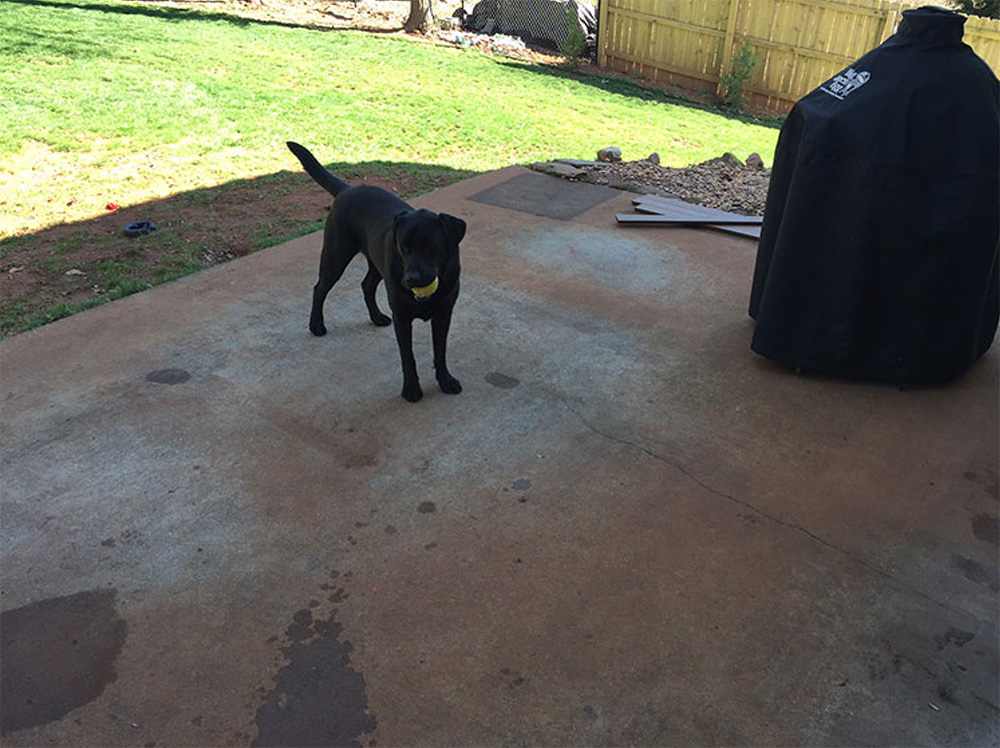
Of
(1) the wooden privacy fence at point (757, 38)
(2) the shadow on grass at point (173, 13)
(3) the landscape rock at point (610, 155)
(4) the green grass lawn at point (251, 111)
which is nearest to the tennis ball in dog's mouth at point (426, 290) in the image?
(4) the green grass lawn at point (251, 111)

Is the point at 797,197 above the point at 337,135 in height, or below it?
above

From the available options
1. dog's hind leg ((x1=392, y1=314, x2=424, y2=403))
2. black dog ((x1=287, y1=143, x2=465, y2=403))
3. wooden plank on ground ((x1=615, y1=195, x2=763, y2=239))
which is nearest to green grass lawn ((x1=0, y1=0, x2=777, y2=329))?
black dog ((x1=287, y1=143, x2=465, y2=403))

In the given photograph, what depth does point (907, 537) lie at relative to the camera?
3496 millimetres

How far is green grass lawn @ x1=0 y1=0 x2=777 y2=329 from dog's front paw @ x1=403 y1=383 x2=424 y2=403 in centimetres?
278

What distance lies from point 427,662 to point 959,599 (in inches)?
83.6

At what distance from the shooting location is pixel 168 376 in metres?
4.50

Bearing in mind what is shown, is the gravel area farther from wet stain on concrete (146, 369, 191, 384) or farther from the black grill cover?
wet stain on concrete (146, 369, 191, 384)

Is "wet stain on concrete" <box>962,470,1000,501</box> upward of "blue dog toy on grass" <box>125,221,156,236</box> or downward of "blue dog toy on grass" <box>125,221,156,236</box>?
downward

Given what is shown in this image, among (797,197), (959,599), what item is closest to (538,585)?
(959,599)

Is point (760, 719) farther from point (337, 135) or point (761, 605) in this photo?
point (337, 135)

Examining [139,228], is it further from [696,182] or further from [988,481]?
[988,481]

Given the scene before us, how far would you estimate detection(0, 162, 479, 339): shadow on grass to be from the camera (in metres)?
5.58

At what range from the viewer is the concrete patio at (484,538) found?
8.71ft

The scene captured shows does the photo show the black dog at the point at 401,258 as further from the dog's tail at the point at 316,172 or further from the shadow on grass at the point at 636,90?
the shadow on grass at the point at 636,90
